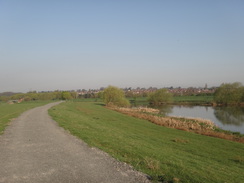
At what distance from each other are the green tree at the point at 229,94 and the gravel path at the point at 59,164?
7996 centimetres

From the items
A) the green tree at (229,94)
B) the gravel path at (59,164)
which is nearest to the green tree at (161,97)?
the green tree at (229,94)

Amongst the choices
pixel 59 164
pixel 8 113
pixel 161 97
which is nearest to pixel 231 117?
pixel 8 113

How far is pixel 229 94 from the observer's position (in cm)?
8050

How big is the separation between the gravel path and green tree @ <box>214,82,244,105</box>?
79961mm

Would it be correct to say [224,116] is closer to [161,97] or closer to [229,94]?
[229,94]

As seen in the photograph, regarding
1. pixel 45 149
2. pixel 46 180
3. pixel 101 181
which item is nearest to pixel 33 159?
pixel 45 149

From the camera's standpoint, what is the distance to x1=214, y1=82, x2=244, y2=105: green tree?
78.6m

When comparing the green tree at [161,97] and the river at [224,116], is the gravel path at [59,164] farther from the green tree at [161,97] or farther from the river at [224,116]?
the green tree at [161,97]

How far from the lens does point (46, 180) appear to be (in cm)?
651

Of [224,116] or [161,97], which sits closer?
[224,116]

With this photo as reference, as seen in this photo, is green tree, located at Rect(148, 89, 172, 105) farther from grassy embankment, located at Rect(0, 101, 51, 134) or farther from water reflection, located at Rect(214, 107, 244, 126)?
grassy embankment, located at Rect(0, 101, 51, 134)

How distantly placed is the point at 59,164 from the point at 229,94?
3314 inches

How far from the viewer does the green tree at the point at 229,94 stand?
78625mm

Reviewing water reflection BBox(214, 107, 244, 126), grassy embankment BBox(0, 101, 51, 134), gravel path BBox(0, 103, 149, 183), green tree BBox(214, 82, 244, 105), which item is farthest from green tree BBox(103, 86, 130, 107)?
gravel path BBox(0, 103, 149, 183)
